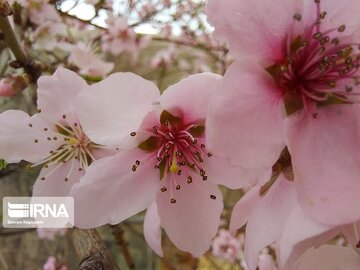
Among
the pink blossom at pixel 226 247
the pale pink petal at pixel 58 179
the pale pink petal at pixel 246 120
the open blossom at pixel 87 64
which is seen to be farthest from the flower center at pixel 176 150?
the pink blossom at pixel 226 247

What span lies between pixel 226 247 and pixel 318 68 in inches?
88.9

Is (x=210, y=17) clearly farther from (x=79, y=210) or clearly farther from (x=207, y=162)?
(x=79, y=210)

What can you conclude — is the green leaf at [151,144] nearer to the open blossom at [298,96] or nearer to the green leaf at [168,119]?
the green leaf at [168,119]

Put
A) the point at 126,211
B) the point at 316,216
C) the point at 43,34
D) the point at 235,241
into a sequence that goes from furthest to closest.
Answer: the point at 235,241 < the point at 43,34 < the point at 126,211 < the point at 316,216

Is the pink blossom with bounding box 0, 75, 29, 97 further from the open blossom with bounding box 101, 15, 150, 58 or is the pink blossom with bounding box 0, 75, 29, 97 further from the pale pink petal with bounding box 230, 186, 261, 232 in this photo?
the open blossom with bounding box 101, 15, 150, 58

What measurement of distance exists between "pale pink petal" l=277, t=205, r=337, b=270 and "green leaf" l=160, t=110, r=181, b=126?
0.72ft

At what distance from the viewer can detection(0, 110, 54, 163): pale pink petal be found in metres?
0.77

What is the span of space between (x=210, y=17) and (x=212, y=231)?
1.00 feet

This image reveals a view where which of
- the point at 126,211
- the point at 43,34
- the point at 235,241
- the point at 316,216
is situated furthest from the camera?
the point at 235,241

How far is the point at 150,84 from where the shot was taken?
57 cm

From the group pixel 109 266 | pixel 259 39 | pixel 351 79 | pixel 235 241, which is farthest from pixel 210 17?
pixel 235 241

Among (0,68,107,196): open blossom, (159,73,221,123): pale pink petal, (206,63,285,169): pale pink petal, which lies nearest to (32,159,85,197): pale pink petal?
(0,68,107,196): open blossom

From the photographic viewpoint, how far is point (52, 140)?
2.67 ft

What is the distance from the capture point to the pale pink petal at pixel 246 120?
1.65ft
